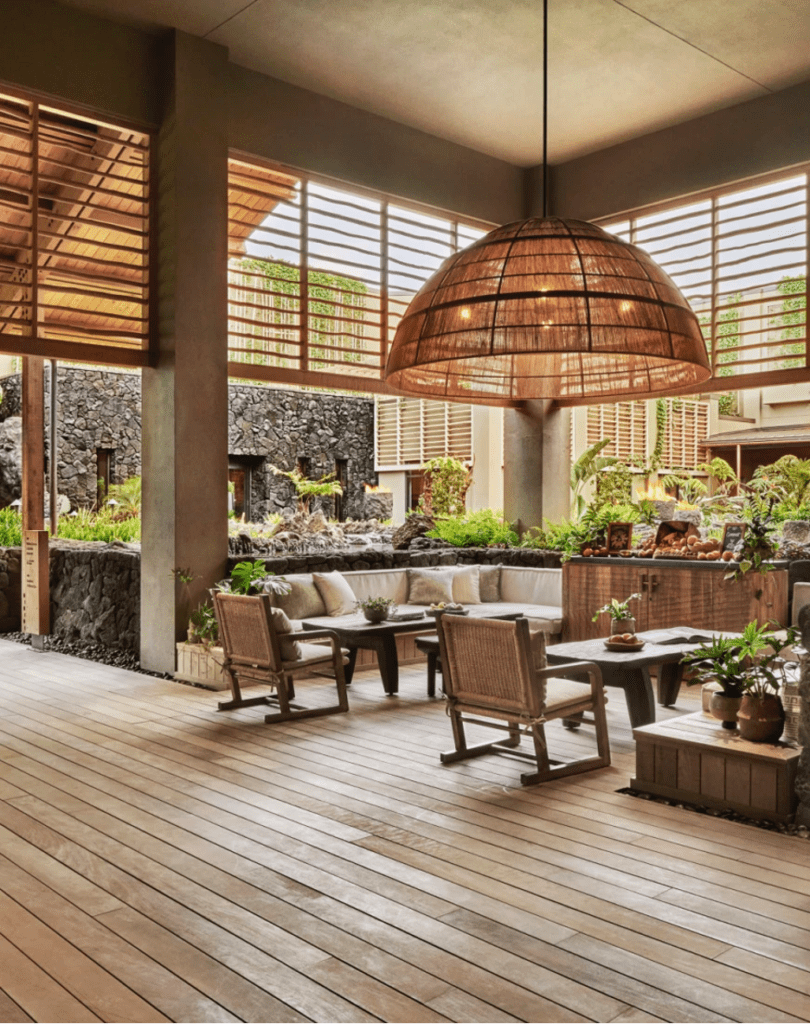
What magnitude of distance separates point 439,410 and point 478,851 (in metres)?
→ 14.8

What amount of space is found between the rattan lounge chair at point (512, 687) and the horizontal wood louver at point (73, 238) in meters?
4.60

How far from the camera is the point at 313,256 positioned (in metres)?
9.65

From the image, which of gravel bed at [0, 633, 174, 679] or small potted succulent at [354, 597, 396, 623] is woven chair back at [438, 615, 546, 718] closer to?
small potted succulent at [354, 597, 396, 623]

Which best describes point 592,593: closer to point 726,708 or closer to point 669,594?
point 669,594

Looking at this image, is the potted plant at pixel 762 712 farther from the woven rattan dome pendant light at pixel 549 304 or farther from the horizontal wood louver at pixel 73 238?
the horizontal wood louver at pixel 73 238

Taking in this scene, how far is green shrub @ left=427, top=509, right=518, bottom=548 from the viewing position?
436 inches

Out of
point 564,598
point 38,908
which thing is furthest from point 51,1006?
point 564,598

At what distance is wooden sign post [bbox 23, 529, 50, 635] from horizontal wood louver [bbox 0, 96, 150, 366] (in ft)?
8.47

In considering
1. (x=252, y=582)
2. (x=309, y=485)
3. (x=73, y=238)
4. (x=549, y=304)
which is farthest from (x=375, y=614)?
(x=309, y=485)

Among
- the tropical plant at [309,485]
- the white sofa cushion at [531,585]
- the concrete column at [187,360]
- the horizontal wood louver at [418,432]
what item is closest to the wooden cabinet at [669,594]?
the white sofa cushion at [531,585]

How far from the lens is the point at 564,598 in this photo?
9352 mm

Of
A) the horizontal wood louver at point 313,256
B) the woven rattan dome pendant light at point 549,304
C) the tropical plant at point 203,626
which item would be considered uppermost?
the horizontal wood louver at point 313,256

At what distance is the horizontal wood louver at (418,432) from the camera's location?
58.9 feet

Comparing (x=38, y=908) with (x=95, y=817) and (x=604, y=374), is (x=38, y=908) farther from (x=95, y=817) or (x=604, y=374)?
(x=604, y=374)
